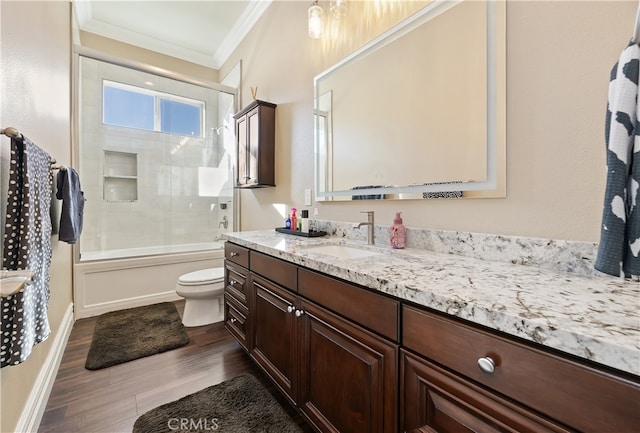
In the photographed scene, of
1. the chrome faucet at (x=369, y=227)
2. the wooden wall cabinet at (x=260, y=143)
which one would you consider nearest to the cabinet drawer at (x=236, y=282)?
the chrome faucet at (x=369, y=227)

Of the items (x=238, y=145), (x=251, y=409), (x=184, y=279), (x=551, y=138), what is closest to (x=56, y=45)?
(x=238, y=145)

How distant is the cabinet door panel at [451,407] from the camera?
0.56 meters

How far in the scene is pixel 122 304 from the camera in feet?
8.98

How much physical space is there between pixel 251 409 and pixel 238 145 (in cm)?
231

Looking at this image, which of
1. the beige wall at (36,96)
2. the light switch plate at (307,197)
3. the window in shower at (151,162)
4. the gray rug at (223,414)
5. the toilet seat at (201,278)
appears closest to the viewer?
the beige wall at (36,96)

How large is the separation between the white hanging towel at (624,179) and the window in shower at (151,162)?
3303mm

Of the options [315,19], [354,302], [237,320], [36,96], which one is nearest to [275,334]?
[237,320]

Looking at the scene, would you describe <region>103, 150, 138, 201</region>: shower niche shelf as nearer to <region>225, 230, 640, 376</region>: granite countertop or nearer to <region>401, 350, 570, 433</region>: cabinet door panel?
<region>225, 230, 640, 376</region>: granite countertop

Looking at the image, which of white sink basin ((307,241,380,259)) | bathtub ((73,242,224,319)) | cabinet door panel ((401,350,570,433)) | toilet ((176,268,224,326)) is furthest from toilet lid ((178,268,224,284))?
cabinet door panel ((401,350,570,433))

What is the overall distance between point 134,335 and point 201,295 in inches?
22.0

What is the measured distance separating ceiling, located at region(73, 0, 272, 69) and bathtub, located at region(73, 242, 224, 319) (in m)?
2.54

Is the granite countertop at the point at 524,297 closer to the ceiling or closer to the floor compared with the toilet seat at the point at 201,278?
closer to the ceiling

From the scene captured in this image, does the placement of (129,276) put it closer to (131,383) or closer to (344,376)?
(131,383)

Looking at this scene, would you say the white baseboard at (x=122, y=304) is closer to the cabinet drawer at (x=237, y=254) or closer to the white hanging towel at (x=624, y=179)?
the cabinet drawer at (x=237, y=254)
